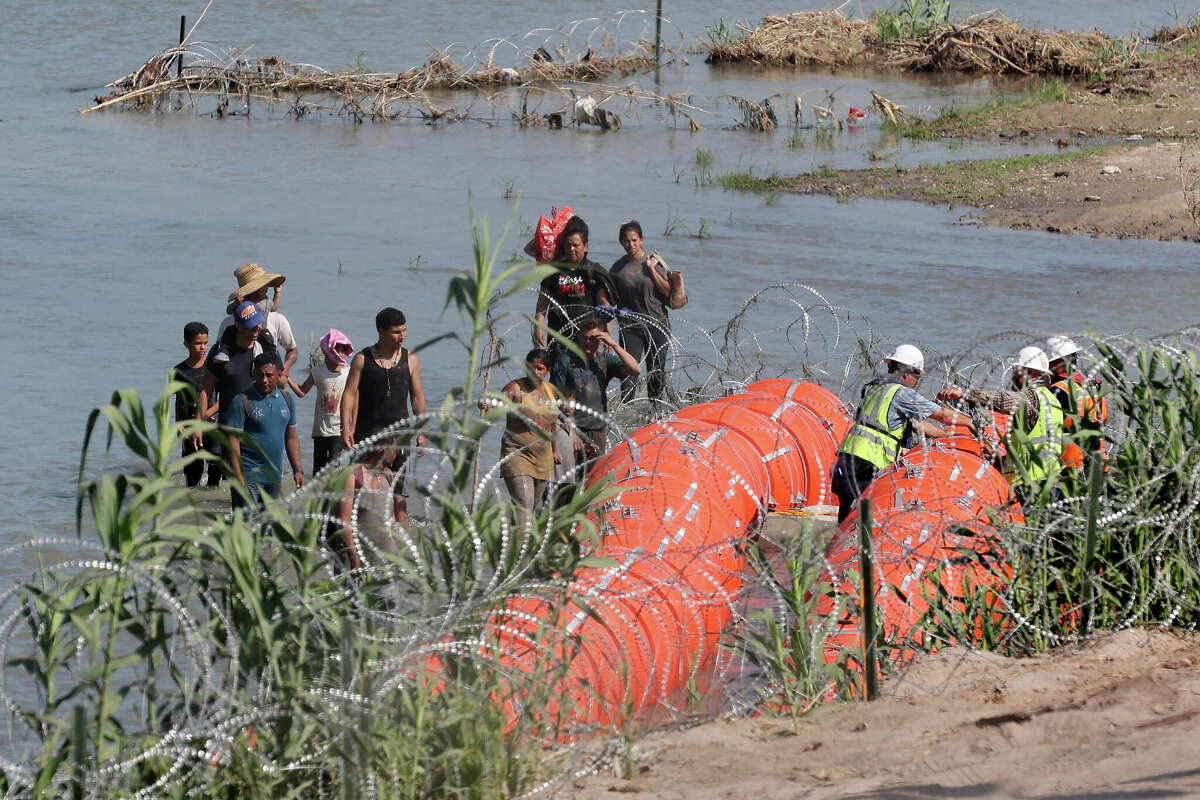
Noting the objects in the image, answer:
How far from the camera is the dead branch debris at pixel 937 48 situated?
33.4m

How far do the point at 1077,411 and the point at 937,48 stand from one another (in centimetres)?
2882

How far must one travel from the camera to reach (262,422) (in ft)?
30.2

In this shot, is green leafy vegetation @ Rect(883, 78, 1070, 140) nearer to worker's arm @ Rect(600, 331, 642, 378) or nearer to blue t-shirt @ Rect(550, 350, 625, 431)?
worker's arm @ Rect(600, 331, 642, 378)

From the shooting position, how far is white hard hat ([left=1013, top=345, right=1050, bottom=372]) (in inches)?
357

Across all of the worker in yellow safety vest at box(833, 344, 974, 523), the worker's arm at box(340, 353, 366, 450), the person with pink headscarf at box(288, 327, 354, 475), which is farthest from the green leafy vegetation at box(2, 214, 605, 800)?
the person with pink headscarf at box(288, 327, 354, 475)

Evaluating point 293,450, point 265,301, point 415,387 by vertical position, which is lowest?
point 293,450

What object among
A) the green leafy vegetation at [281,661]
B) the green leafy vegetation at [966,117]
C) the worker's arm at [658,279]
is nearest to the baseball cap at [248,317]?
the worker's arm at [658,279]

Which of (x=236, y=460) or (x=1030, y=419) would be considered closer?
(x=236, y=460)

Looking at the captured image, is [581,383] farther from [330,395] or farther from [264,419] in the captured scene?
[264,419]

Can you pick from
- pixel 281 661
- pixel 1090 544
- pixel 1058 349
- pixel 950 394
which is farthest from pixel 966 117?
pixel 281 661

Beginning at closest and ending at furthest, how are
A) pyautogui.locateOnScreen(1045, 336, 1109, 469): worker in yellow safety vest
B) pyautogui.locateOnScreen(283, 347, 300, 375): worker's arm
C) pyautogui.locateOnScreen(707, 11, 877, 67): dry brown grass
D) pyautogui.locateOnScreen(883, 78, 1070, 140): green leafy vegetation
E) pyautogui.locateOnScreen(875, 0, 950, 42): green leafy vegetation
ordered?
pyautogui.locateOnScreen(1045, 336, 1109, 469): worker in yellow safety vest → pyautogui.locateOnScreen(283, 347, 300, 375): worker's arm → pyautogui.locateOnScreen(883, 78, 1070, 140): green leafy vegetation → pyautogui.locateOnScreen(875, 0, 950, 42): green leafy vegetation → pyautogui.locateOnScreen(707, 11, 877, 67): dry brown grass

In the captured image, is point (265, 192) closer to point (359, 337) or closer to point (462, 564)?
point (359, 337)

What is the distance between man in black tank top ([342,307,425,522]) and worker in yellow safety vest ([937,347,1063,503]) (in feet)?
10.1

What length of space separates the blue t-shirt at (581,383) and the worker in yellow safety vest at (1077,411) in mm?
2698
